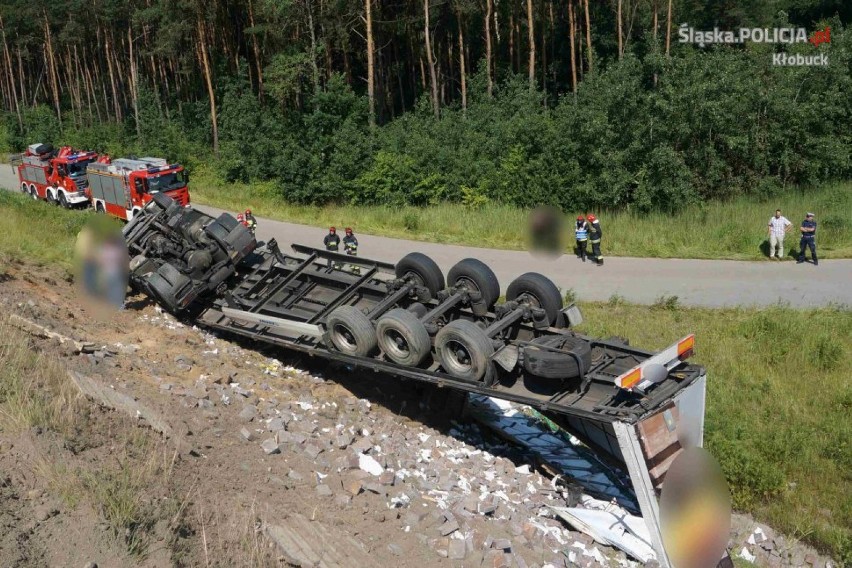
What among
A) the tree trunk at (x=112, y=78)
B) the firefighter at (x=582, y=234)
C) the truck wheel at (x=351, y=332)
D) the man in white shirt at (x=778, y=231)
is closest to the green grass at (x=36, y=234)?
the truck wheel at (x=351, y=332)

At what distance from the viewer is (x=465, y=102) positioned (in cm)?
3125

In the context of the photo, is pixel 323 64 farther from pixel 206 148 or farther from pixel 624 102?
pixel 624 102

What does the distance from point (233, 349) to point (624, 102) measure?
14.0 meters

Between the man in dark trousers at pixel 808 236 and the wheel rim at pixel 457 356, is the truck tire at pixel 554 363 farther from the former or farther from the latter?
the man in dark trousers at pixel 808 236

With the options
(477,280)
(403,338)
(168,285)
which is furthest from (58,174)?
(403,338)

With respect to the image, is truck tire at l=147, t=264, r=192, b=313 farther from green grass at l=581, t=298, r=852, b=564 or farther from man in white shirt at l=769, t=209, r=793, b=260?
man in white shirt at l=769, t=209, r=793, b=260

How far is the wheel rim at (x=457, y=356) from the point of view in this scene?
27.1 feet

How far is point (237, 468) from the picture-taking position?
714cm

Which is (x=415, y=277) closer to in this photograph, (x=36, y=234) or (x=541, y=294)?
(x=541, y=294)

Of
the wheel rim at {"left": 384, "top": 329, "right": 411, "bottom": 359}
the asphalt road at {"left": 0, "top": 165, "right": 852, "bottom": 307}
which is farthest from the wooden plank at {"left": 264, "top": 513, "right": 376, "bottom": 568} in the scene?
the asphalt road at {"left": 0, "top": 165, "right": 852, "bottom": 307}

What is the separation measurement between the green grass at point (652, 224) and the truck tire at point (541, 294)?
770 cm

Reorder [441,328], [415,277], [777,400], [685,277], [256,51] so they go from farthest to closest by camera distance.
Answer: [256,51], [685,277], [777,400], [415,277], [441,328]

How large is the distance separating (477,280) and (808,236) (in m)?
8.78

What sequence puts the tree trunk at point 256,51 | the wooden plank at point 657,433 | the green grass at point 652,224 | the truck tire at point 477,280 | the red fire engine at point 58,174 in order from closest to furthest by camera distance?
the wooden plank at point 657,433
the truck tire at point 477,280
the green grass at point 652,224
the red fire engine at point 58,174
the tree trunk at point 256,51
